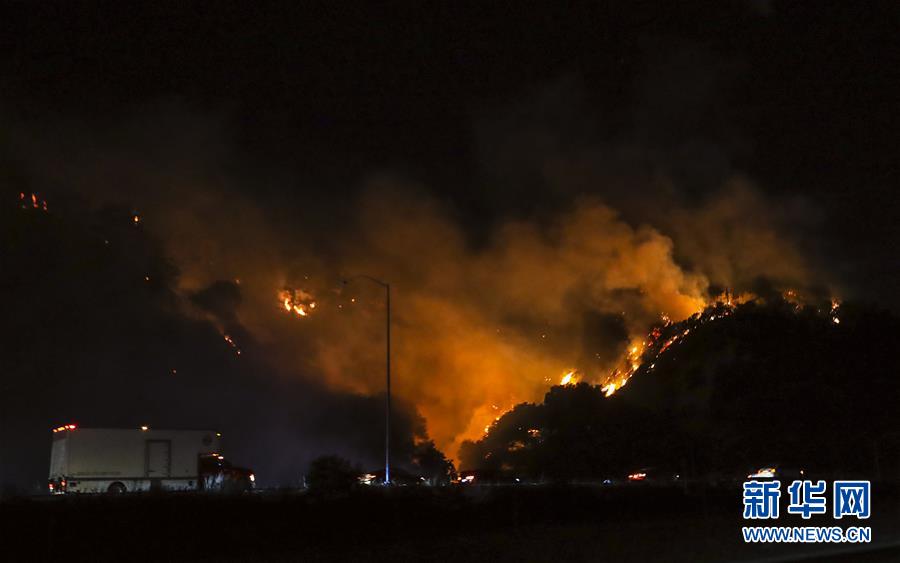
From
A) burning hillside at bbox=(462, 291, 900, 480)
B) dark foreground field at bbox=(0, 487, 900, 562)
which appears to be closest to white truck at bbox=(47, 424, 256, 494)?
burning hillside at bbox=(462, 291, 900, 480)

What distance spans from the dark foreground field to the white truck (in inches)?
732

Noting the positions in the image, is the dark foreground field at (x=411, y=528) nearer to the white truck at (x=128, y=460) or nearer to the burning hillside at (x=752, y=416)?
the burning hillside at (x=752, y=416)

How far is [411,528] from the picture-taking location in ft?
65.5

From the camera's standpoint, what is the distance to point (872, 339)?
52.9 metres

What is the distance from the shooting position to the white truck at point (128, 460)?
38750mm

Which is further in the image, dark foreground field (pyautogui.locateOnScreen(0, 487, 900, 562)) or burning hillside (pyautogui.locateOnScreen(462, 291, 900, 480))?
burning hillside (pyautogui.locateOnScreen(462, 291, 900, 480))

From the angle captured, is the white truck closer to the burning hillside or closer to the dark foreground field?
the burning hillside

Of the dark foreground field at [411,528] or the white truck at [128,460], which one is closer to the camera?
the dark foreground field at [411,528]

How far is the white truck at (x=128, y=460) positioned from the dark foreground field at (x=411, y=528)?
61.0 feet

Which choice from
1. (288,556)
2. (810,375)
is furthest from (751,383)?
(288,556)

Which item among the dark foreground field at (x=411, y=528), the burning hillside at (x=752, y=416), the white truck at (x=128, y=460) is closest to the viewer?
the dark foreground field at (x=411, y=528)

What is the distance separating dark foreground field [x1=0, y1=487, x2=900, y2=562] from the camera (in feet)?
52.7

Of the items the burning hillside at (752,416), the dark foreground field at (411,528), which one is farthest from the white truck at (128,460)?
the dark foreground field at (411,528)

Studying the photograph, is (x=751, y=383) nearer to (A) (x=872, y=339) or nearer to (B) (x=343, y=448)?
(A) (x=872, y=339)
